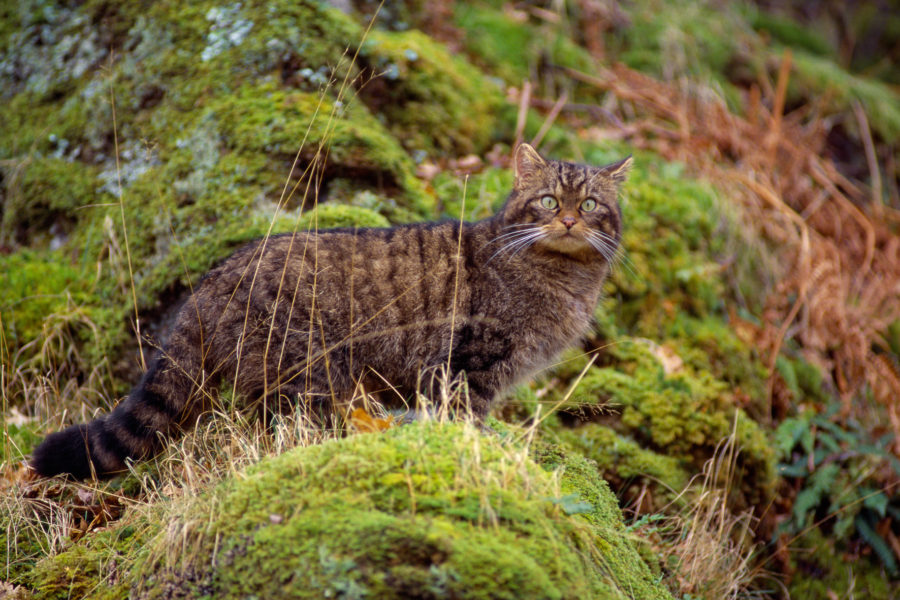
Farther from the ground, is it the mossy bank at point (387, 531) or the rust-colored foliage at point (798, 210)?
the mossy bank at point (387, 531)

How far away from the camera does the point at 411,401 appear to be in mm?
3887

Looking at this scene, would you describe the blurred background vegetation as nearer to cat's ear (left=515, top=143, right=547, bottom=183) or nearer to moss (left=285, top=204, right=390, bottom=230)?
moss (left=285, top=204, right=390, bottom=230)

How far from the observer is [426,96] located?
591cm

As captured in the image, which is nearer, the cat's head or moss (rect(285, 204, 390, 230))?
the cat's head

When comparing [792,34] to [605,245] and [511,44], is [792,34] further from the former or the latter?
[605,245]

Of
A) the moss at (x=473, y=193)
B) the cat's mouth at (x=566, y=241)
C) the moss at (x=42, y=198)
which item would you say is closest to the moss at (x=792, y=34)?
the moss at (x=473, y=193)

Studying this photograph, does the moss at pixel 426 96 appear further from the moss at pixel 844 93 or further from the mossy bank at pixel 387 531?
the moss at pixel 844 93

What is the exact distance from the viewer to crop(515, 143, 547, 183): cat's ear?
4129mm

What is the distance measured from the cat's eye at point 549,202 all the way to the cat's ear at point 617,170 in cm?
35

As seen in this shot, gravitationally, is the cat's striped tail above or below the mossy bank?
below

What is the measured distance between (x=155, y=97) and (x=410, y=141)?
74.1 inches

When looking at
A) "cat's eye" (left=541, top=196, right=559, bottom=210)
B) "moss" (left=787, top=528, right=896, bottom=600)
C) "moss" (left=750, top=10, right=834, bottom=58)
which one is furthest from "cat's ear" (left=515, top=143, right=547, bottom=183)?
"moss" (left=750, top=10, right=834, bottom=58)

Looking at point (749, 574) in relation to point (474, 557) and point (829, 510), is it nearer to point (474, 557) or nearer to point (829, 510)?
point (829, 510)

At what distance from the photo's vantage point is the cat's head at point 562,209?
3906 mm
